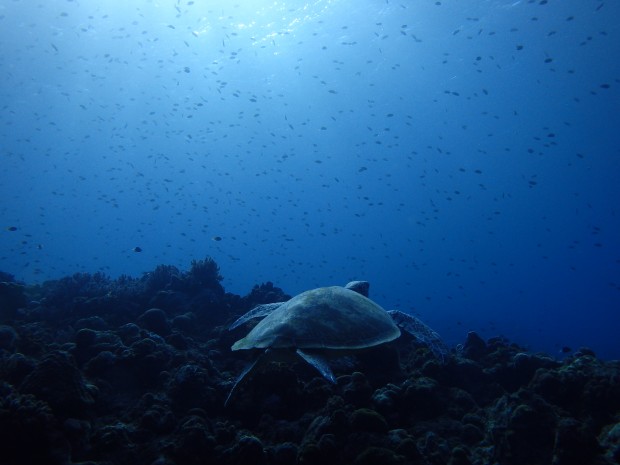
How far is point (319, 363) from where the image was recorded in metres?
5.55

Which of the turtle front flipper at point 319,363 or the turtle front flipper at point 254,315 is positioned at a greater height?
the turtle front flipper at point 254,315

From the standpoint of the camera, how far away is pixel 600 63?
39.7m

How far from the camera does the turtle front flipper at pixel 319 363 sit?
5282mm

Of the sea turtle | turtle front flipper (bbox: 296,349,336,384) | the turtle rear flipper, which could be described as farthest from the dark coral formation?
the sea turtle

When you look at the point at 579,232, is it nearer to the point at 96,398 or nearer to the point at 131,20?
the point at 131,20

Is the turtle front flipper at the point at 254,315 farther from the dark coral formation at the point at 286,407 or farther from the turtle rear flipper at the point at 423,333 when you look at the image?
the turtle rear flipper at the point at 423,333

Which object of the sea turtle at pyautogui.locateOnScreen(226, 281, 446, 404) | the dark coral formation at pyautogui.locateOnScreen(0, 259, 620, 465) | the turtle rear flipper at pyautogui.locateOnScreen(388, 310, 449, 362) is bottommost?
the dark coral formation at pyautogui.locateOnScreen(0, 259, 620, 465)

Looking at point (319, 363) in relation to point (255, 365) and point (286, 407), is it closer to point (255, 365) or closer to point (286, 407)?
point (286, 407)

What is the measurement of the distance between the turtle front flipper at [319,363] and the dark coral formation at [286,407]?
1.08 feet

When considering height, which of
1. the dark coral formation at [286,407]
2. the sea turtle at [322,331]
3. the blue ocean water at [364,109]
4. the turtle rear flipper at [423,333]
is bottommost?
the dark coral formation at [286,407]

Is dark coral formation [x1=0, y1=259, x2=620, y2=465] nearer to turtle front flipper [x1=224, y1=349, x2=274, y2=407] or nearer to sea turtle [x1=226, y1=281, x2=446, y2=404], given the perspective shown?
turtle front flipper [x1=224, y1=349, x2=274, y2=407]

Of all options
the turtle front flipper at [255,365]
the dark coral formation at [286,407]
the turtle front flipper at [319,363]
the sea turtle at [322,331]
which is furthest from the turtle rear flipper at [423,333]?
the turtle front flipper at [255,365]

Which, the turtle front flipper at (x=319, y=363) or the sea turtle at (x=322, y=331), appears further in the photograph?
the sea turtle at (x=322, y=331)

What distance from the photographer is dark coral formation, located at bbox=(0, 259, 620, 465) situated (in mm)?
4055
